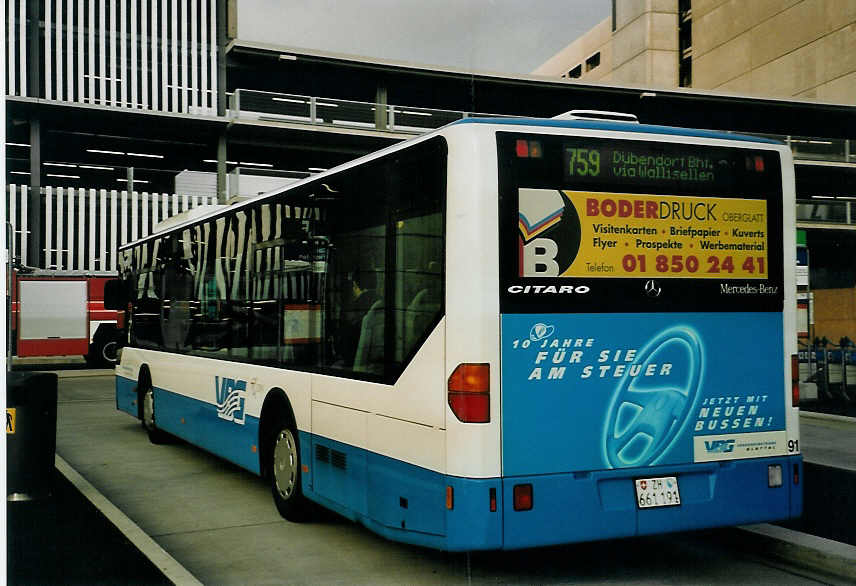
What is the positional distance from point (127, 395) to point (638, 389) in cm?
970

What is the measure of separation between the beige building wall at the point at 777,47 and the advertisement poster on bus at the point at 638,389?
2895 cm

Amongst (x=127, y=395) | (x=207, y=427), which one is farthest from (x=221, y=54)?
(x=207, y=427)

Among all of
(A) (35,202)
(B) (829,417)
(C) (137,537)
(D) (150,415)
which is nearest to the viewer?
(C) (137,537)

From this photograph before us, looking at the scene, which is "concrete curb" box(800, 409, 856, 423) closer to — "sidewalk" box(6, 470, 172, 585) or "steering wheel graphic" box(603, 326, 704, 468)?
"steering wheel graphic" box(603, 326, 704, 468)

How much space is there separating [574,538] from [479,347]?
4.02 feet

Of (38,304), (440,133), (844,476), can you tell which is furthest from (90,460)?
(38,304)

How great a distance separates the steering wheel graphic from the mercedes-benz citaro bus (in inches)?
0.5

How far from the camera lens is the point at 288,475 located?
25.3 ft

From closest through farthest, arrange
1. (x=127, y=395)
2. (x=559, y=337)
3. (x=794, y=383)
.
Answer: (x=559, y=337) < (x=794, y=383) < (x=127, y=395)

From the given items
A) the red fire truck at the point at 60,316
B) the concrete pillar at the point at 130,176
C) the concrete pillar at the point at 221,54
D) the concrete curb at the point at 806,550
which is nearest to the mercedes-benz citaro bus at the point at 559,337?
the concrete curb at the point at 806,550

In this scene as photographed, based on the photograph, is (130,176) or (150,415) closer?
(150,415)

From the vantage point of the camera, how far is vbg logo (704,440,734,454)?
19.5 feet

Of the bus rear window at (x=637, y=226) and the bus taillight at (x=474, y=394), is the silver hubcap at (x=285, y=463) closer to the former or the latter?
the bus taillight at (x=474, y=394)

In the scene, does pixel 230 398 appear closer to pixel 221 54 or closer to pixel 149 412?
pixel 149 412
